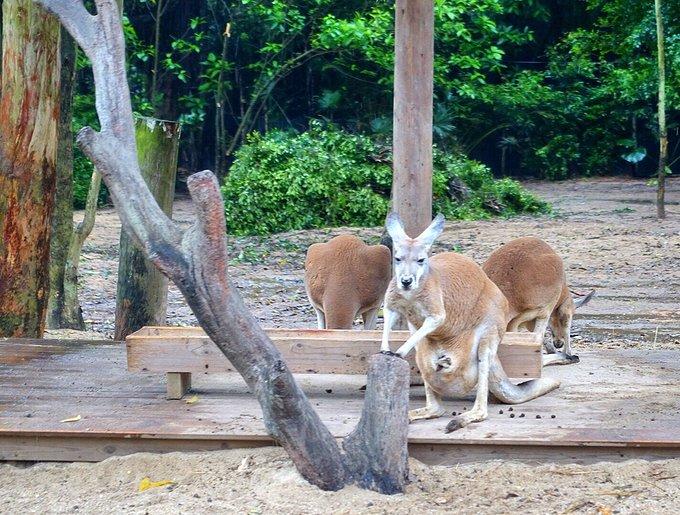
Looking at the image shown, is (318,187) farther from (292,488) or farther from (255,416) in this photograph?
(292,488)

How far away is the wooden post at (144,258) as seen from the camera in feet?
23.2

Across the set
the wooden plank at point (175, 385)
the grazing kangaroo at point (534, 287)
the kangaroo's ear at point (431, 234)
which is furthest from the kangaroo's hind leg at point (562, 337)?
the wooden plank at point (175, 385)

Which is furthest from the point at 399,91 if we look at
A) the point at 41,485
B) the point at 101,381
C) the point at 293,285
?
the point at 293,285

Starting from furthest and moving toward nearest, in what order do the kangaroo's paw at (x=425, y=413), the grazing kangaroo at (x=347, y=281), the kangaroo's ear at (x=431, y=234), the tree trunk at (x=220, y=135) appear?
1. the tree trunk at (x=220, y=135)
2. the grazing kangaroo at (x=347, y=281)
3. the kangaroo's paw at (x=425, y=413)
4. the kangaroo's ear at (x=431, y=234)

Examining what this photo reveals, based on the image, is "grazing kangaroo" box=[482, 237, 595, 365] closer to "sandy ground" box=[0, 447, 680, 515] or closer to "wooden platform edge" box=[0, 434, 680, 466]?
"wooden platform edge" box=[0, 434, 680, 466]

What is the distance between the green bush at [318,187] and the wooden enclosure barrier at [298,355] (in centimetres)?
1000

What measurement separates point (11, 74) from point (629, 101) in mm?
17138

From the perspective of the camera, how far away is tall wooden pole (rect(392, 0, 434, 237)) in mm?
6453

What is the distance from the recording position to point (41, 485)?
4840 millimetres

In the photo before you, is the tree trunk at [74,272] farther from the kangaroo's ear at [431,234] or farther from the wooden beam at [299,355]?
the kangaroo's ear at [431,234]

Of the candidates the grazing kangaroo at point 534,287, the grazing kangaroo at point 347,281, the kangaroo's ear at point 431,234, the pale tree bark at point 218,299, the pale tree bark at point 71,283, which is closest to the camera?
the pale tree bark at point 218,299

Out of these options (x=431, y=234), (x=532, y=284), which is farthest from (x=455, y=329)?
(x=532, y=284)

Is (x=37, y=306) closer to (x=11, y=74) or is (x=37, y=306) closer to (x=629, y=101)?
(x=11, y=74)

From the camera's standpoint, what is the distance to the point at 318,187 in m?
15.6
